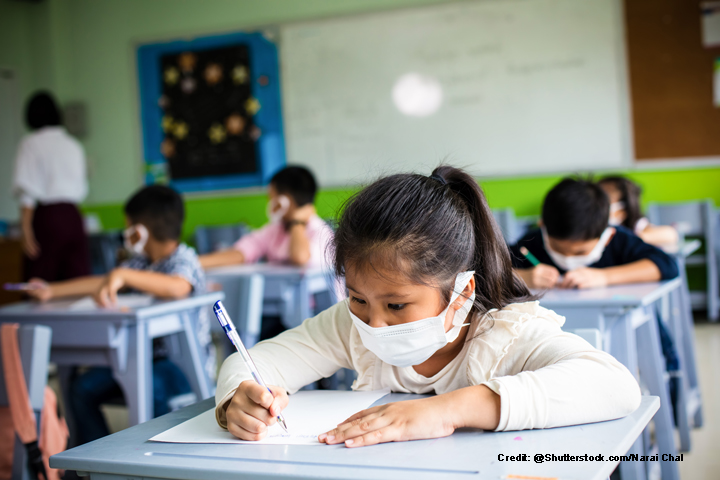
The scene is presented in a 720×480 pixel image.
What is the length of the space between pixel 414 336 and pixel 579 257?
1208 millimetres

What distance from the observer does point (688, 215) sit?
4051 millimetres

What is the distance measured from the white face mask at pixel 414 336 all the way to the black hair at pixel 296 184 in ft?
7.32

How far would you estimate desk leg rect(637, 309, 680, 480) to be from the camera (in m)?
1.74

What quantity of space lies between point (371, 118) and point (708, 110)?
2.23m

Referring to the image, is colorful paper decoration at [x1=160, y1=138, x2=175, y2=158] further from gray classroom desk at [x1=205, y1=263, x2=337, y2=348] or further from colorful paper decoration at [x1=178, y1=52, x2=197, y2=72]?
gray classroom desk at [x1=205, y1=263, x2=337, y2=348]

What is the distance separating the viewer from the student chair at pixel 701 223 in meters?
3.99

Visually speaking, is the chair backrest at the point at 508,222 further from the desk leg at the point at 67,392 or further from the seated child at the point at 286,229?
the desk leg at the point at 67,392

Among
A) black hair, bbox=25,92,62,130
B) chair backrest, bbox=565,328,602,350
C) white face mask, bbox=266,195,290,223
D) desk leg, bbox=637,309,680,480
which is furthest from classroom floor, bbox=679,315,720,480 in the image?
black hair, bbox=25,92,62,130

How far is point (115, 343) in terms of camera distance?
180 cm

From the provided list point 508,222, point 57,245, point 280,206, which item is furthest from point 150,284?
point 508,222

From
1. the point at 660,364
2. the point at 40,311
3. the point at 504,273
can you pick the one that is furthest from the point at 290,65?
the point at 504,273

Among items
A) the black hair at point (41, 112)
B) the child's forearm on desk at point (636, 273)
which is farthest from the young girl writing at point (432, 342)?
the black hair at point (41, 112)

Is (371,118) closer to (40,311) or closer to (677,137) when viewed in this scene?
(677,137)

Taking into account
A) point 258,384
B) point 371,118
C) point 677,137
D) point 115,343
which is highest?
point 371,118
